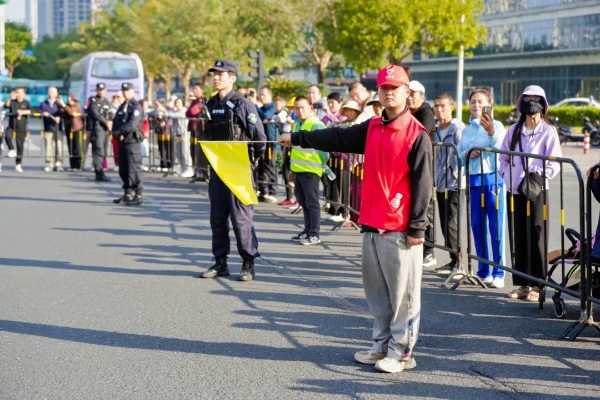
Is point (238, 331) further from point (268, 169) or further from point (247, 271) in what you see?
point (268, 169)

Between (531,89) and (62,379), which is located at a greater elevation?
(531,89)

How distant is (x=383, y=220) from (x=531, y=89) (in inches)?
112

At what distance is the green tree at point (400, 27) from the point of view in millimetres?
41125

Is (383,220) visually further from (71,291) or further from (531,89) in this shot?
(71,291)

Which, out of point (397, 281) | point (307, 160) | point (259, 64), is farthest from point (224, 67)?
point (259, 64)

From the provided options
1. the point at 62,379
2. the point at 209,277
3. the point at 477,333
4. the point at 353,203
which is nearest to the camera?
the point at 62,379

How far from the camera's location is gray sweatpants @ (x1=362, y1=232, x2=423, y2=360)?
6.31 m

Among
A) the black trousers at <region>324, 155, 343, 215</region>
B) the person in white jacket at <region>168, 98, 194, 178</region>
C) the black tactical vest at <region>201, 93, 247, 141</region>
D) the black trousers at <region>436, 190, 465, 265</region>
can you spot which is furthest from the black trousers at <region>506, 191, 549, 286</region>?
the person in white jacket at <region>168, 98, 194, 178</region>

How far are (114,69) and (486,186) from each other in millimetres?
41870

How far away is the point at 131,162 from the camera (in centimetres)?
1591

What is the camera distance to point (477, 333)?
748 cm

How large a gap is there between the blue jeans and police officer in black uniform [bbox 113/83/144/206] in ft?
25.0

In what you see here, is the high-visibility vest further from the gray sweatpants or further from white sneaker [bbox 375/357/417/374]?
white sneaker [bbox 375/357/417/374]

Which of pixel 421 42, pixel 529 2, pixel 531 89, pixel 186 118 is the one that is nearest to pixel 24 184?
pixel 186 118
